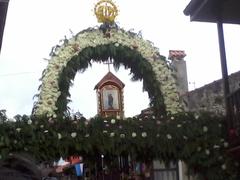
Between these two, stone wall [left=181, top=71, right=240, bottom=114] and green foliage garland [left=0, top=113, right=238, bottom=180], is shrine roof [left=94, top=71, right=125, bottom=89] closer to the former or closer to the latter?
green foliage garland [left=0, top=113, right=238, bottom=180]

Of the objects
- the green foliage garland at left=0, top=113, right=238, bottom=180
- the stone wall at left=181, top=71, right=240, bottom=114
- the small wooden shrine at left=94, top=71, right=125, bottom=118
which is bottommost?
the green foliage garland at left=0, top=113, right=238, bottom=180

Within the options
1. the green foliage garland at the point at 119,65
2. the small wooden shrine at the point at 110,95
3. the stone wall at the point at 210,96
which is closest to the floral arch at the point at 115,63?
the green foliage garland at the point at 119,65

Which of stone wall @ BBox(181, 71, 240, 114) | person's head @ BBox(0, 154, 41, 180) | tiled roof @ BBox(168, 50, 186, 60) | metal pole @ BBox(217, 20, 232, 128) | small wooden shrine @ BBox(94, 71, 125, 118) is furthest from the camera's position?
stone wall @ BBox(181, 71, 240, 114)

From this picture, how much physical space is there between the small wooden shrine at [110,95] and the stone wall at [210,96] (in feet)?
9.94

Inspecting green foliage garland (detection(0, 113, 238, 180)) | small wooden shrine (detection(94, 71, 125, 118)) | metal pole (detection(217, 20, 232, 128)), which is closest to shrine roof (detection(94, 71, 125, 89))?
small wooden shrine (detection(94, 71, 125, 118))

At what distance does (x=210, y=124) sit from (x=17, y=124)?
11.5 feet

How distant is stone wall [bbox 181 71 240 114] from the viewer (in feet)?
46.2

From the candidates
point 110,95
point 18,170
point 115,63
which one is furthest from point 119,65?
point 18,170

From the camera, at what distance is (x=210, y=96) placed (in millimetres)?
15070

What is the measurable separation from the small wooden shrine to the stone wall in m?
3.03

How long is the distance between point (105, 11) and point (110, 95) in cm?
178

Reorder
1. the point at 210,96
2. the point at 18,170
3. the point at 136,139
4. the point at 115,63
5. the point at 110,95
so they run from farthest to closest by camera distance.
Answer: the point at 210,96
the point at 110,95
the point at 115,63
the point at 136,139
the point at 18,170

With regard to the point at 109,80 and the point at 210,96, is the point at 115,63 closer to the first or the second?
the point at 109,80

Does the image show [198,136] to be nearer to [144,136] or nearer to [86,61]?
[144,136]
